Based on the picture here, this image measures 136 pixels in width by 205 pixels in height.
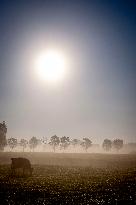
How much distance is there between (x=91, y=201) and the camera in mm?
22922

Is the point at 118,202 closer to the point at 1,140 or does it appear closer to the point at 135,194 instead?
the point at 135,194

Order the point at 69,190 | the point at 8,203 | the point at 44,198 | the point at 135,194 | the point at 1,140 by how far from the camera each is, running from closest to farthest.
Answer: the point at 8,203
the point at 44,198
the point at 135,194
the point at 69,190
the point at 1,140

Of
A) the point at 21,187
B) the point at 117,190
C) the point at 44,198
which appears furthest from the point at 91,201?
the point at 21,187

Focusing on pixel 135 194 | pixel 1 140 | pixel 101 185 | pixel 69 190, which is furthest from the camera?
pixel 1 140

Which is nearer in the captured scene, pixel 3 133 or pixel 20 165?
pixel 20 165

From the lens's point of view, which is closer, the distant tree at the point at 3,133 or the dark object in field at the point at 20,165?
the dark object in field at the point at 20,165

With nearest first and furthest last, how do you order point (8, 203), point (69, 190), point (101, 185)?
point (8, 203) < point (69, 190) < point (101, 185)

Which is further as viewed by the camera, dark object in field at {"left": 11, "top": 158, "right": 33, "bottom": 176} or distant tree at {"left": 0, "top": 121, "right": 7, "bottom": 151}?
distant tree at {"left": 0, "top": 121, "right": 7, "bottom": 151}

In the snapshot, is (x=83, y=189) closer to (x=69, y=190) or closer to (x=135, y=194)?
(x=69, y=190)

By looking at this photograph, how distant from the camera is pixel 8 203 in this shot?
2166cm

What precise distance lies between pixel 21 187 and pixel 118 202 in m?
12.0

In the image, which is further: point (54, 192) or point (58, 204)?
point (54, 192)

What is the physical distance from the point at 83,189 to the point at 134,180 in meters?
10.5

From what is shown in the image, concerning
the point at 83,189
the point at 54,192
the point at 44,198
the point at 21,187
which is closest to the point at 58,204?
the point at 44,198
